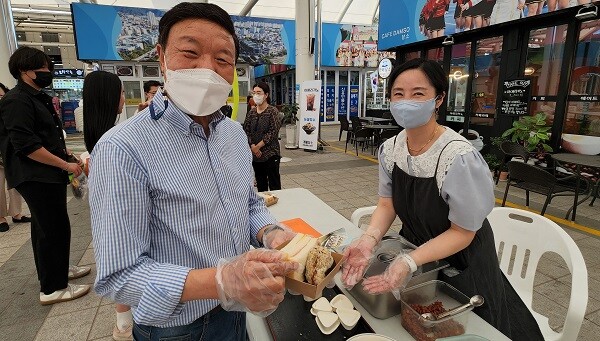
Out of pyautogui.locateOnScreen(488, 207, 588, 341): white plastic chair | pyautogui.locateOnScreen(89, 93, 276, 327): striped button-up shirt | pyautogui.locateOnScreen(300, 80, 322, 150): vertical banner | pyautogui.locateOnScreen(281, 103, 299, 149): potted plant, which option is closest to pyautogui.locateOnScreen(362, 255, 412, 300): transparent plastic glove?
pyautogui.locateOnScreen(89, 93, 276, 327): striped button-up shirt

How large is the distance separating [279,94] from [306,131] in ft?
34.7

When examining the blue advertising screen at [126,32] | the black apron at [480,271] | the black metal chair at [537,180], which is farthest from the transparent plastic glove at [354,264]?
the blue advertising screen at [126,32]

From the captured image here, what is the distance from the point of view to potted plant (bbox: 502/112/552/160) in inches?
217

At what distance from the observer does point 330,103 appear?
54.5ft

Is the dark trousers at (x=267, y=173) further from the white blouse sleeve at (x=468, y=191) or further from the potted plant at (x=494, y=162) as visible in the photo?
the potted plant at (x=494, y=162)

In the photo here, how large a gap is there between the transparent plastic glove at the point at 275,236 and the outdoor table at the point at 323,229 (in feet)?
1.15

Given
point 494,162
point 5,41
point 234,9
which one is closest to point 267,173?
point 494,162

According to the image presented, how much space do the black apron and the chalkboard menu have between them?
19.8 feet

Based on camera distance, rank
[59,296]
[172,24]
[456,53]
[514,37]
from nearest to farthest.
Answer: [172,24] < [59,296] < [514,37] < [456,53]

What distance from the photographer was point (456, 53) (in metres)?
7.79

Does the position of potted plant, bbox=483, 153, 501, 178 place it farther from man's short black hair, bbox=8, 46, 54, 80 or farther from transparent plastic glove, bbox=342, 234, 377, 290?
man's short black hair, bbox=8, 46, 54, 80

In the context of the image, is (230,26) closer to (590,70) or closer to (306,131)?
(590,70)

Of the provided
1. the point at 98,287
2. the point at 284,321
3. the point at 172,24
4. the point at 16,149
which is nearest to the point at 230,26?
the point at 172,24

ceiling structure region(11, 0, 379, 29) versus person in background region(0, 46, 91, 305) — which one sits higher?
ceiling structure region(11, 0, 379, 29)
